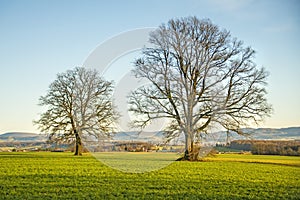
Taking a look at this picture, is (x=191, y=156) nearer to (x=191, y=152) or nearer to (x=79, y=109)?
(x=191, y=152)

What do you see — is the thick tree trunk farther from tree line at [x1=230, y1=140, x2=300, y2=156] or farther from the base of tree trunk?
tree line at [x1=230, y1=140, x2=300, y2=156]

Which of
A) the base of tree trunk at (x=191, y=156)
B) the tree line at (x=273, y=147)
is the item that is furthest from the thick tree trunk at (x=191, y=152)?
the tree line at (x=273, y=147)

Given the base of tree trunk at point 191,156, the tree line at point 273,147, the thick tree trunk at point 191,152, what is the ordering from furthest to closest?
the tree line at point 273,147 → the base of tree trunk at point 191,156 → the thick tree trunk at point 191,152

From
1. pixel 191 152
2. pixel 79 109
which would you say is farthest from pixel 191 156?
pixel 79 109

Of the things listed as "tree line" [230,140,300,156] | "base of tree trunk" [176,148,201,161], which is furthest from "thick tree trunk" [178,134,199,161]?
"tree line" [230,140,300,156]

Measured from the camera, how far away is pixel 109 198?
39.0ft

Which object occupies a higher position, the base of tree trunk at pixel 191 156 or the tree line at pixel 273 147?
the tree line at pixel 273 147

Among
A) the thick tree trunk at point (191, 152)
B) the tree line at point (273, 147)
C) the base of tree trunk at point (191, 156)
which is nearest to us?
the thick tree trunk at point (191, 152)

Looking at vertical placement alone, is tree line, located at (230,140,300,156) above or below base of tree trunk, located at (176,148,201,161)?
above

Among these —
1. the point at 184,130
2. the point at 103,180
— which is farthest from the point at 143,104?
the point at 103,180

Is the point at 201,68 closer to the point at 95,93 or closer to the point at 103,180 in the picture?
the point at 95,93

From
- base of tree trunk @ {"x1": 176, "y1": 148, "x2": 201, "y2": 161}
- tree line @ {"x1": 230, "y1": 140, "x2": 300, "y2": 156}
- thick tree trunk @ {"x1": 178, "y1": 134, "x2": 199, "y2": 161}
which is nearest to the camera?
thick tree trunk @ {"x1": 178, "y1": 134, "x2": 199, "y2": 161}

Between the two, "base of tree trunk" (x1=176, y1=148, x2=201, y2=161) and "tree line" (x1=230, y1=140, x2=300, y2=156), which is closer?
"base of tree trunk" (x1=176, y1=148, x2=201, y2=161)

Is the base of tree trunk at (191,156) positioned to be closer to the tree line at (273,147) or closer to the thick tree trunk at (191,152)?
the thick tree trunk at (191,152)
